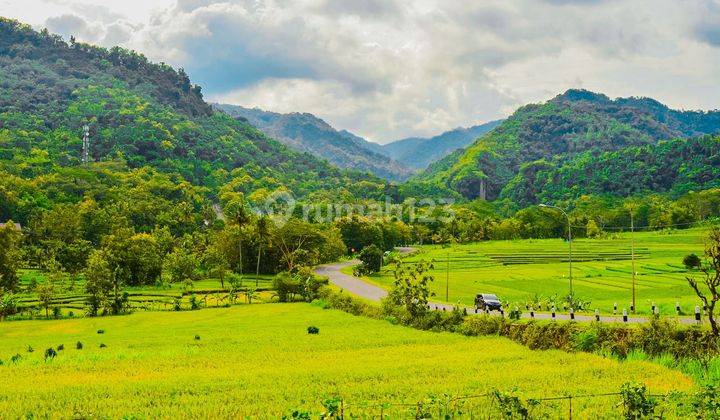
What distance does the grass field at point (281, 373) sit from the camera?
71.2 feet

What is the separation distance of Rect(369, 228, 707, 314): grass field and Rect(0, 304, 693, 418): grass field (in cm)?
1668

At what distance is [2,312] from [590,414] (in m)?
60.6

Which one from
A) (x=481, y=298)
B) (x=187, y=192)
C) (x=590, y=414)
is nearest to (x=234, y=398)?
(x=590, y=414)

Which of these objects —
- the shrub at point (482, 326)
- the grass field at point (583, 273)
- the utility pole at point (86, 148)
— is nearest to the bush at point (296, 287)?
the grass field at point (583, 273)

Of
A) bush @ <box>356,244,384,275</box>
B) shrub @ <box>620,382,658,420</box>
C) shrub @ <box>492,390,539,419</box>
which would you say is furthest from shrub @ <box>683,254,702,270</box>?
shrub @ <box>492,390,539,419</box>

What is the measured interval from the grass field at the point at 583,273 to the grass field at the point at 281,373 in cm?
1668

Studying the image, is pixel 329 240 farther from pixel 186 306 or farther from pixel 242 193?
pixel 242 193

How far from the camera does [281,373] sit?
1086 inches

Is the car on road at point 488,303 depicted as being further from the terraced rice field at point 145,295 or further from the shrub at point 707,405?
the terraced rice field at point 145,295

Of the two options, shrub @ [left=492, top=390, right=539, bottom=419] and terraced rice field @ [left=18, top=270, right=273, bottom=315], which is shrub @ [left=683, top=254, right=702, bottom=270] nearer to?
terraced rice field @ [left=18, top=270, right=273, bottom=315]

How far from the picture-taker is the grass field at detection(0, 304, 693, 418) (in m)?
A: 21.7

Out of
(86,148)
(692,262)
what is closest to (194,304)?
(692,262)

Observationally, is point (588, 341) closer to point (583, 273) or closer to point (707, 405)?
point (707, 405)

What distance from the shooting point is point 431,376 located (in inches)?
1031
